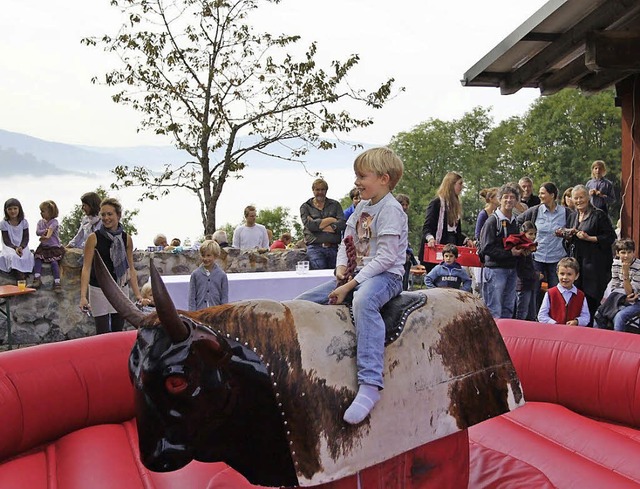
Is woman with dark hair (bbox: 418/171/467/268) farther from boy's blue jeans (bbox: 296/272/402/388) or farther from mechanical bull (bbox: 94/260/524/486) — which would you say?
boy's blue jeans (bbox: 296/272/402/388)

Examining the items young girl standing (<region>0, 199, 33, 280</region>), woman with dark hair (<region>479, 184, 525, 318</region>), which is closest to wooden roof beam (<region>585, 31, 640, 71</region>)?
woman with dark hair (<region>479, 184, 525, 318</region>)

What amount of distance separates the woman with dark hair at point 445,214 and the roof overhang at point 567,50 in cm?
123

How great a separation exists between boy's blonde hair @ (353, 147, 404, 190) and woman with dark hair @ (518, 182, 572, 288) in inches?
183

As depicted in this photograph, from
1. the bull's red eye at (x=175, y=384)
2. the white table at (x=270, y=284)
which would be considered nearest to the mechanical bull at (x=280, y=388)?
the bull's red eye at (x=175, y=384)

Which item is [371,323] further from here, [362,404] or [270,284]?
[270,284]

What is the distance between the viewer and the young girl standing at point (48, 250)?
733 cm

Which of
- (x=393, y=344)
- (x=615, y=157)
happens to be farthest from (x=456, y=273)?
(x=615, y=157)

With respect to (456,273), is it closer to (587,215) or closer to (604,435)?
(587,215)

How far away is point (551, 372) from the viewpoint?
4176 millimetres

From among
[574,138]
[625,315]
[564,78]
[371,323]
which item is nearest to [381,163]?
[371,323]

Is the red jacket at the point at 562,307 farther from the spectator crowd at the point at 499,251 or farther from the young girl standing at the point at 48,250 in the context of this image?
the young girl standing at the point at 48,250

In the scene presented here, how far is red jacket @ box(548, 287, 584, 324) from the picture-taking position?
5234 mm

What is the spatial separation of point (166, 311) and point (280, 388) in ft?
1.83

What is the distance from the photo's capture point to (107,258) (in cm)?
495
